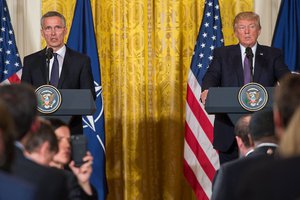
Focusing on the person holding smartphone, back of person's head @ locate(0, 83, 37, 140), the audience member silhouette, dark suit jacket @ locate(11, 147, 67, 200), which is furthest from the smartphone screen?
dark suit jacket @ locate(11, 147, 67, 200)

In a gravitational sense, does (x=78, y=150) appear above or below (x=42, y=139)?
below

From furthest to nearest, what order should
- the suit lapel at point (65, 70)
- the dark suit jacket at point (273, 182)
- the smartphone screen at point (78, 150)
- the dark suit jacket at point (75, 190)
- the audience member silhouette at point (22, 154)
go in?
the suit lapel at point (65, 70)
the smartphone screen at point (78, 150)
the dark suit jacket at point (75, 190)
the audience member silhouette at point (22, 154)
the dark suit jacket at point (273, 182)

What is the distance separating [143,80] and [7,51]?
1.69 m

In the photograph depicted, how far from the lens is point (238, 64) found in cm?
710

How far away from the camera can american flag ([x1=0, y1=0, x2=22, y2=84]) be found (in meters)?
8.73

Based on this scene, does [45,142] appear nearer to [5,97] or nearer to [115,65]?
[5,97]

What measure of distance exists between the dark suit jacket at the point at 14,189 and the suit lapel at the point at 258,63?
475 cm

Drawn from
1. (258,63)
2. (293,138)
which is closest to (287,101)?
(293,138)

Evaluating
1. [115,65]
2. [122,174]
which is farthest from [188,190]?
[115,65]

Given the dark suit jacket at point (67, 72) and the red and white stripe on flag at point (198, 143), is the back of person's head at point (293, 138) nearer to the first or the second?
the dark suit jacket at point (67, 72)

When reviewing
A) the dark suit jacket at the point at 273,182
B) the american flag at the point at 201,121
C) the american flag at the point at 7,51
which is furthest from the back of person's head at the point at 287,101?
the american flag at the point at 7,51

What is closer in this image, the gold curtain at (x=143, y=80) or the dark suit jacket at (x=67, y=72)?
the dark suit jacket at (x=67, y=72)

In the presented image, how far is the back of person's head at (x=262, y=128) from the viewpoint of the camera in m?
4.02

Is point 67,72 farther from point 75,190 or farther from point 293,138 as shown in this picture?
point 293,138
